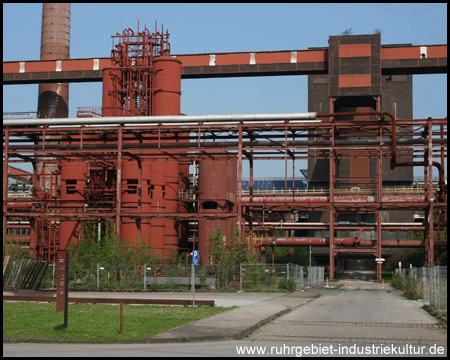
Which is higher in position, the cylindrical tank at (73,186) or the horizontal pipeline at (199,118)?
the horizontal pipeline at (199,118)

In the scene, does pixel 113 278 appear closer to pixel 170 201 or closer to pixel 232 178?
pixel 170 201

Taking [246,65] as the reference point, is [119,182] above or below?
A: below

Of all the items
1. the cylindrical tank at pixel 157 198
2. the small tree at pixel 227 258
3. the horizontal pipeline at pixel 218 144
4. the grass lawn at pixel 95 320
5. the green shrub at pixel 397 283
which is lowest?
the green shrub at pixel 397 283

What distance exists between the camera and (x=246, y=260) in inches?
1570

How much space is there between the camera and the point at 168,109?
5309 centimetres

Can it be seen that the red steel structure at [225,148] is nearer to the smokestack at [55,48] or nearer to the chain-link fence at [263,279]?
the chain-link fence at [263,279]

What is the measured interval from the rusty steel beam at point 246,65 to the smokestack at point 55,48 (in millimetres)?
6258

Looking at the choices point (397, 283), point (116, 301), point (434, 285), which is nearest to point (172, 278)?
point (116, 301)

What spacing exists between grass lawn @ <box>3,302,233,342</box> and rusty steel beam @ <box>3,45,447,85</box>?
126ft

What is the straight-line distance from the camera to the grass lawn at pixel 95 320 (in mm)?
16500

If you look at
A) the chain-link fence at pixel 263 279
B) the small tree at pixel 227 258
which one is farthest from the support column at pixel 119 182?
the chain-link fence at pixel 263 279

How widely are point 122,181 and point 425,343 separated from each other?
3778 centimetres

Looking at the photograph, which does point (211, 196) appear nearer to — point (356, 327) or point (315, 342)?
point (356, 327)

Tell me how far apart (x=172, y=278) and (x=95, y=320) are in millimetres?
19913
